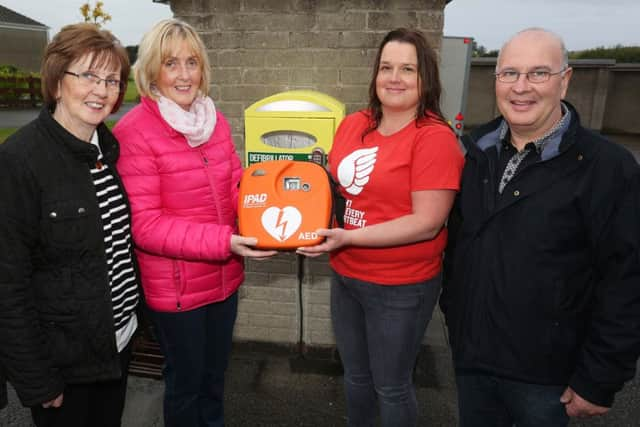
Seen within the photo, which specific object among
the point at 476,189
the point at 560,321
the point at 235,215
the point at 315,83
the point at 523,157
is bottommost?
the point at 560,321

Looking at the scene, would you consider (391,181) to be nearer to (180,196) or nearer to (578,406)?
(180,196)

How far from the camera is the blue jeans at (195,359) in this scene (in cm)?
195

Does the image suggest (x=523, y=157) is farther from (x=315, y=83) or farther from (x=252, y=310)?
(x=252, y=310)

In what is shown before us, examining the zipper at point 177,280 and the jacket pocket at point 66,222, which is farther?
the zipper at point 177,280

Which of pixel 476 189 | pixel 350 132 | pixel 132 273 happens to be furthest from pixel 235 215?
pixel 476 189

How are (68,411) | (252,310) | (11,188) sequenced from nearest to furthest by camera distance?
(11,188) < (68,411) < (252,310)

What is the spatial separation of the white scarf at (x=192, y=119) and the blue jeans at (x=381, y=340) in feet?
2.72

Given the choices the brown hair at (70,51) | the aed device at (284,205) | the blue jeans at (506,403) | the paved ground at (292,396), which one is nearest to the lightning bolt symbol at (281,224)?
the aed device at (284,205)

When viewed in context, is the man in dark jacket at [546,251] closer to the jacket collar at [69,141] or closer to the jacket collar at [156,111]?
the jacket collar at [156,111]

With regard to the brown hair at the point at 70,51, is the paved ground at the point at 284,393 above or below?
below

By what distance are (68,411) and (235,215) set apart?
3.11 feet

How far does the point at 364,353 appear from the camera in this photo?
2.06 metres

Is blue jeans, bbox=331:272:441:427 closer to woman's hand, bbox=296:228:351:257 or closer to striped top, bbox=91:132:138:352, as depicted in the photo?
woman's hand, bbox=296:228:351:257

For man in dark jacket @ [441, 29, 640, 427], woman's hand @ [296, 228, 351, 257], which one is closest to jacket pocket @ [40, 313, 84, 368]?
woman's hand @ [296, 228, 351, 257]
